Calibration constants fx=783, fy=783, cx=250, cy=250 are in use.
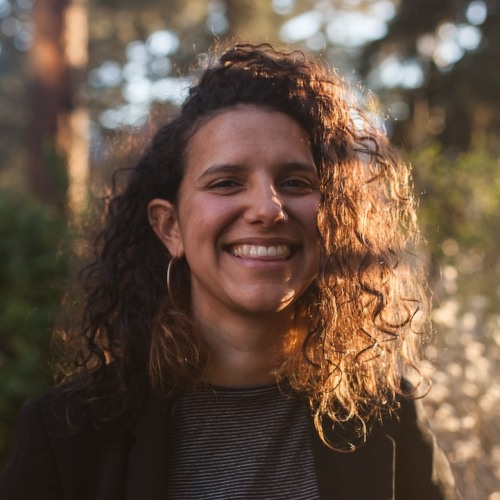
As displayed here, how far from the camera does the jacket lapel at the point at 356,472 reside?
2211mm

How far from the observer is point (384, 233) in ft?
8.28

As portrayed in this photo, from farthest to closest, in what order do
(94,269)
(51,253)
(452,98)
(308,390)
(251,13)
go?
(251,13), (452,98), (51,253), (94,269), (308,390)

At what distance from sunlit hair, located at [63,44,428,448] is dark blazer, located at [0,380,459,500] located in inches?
4.2

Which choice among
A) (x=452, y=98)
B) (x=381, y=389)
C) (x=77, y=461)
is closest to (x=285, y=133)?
(x=381, y=389)

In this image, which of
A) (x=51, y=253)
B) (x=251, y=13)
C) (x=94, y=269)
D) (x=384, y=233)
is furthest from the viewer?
(x=251, y=13)

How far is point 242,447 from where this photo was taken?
2.28 metres

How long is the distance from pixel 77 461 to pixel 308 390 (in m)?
0.70

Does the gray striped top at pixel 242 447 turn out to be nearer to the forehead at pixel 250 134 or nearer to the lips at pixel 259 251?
the lips at pixel 259 251

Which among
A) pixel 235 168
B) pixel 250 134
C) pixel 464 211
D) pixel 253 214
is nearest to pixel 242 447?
pixel 253 214

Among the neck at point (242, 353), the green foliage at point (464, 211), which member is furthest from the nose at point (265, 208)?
the green foliage at point (464, 211)

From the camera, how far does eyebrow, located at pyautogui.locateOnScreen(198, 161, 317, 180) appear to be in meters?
2.23

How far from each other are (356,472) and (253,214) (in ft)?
2.64

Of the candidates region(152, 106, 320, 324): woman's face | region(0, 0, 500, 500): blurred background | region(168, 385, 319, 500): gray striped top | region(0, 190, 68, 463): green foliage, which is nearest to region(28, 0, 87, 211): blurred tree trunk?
region(0, 0, 500, 500): blurred background

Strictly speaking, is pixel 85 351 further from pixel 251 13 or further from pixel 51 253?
pixel 251 13
